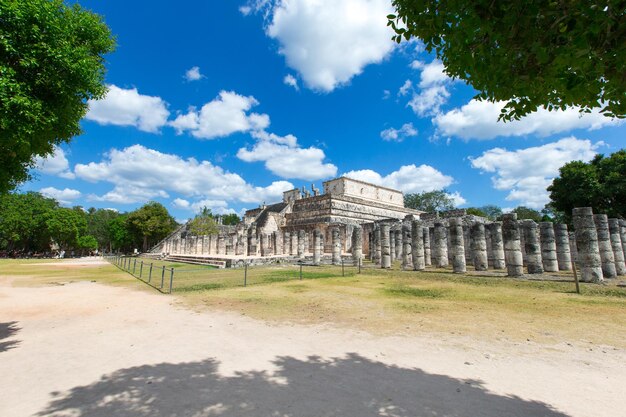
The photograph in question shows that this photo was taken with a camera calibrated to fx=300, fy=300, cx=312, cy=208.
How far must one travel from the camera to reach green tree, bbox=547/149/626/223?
27.8 metres

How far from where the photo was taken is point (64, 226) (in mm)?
42625

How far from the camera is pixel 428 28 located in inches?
122

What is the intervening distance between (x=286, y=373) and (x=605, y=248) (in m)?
16.0

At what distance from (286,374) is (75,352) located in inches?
130

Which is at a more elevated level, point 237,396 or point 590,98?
point 590,98

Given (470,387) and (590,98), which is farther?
(470,387)

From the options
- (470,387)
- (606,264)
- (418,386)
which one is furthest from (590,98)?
(606,264)

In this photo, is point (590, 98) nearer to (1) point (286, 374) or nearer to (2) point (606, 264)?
(1) point (286, 374)

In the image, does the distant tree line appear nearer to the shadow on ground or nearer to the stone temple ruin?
the stone temple ruin

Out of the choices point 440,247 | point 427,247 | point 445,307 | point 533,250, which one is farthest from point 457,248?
point 445,307

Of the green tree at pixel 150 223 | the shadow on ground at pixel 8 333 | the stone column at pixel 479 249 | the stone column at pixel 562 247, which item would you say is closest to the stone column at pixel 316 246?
the stone column at pixel 479 249

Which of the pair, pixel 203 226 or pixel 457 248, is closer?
pixel 457 248

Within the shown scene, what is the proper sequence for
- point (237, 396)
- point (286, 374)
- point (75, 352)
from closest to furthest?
1. point (237, 396)
2. point (286, 374)
3. point (75, 352)

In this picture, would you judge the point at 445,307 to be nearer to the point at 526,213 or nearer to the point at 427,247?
the point at 427,247
